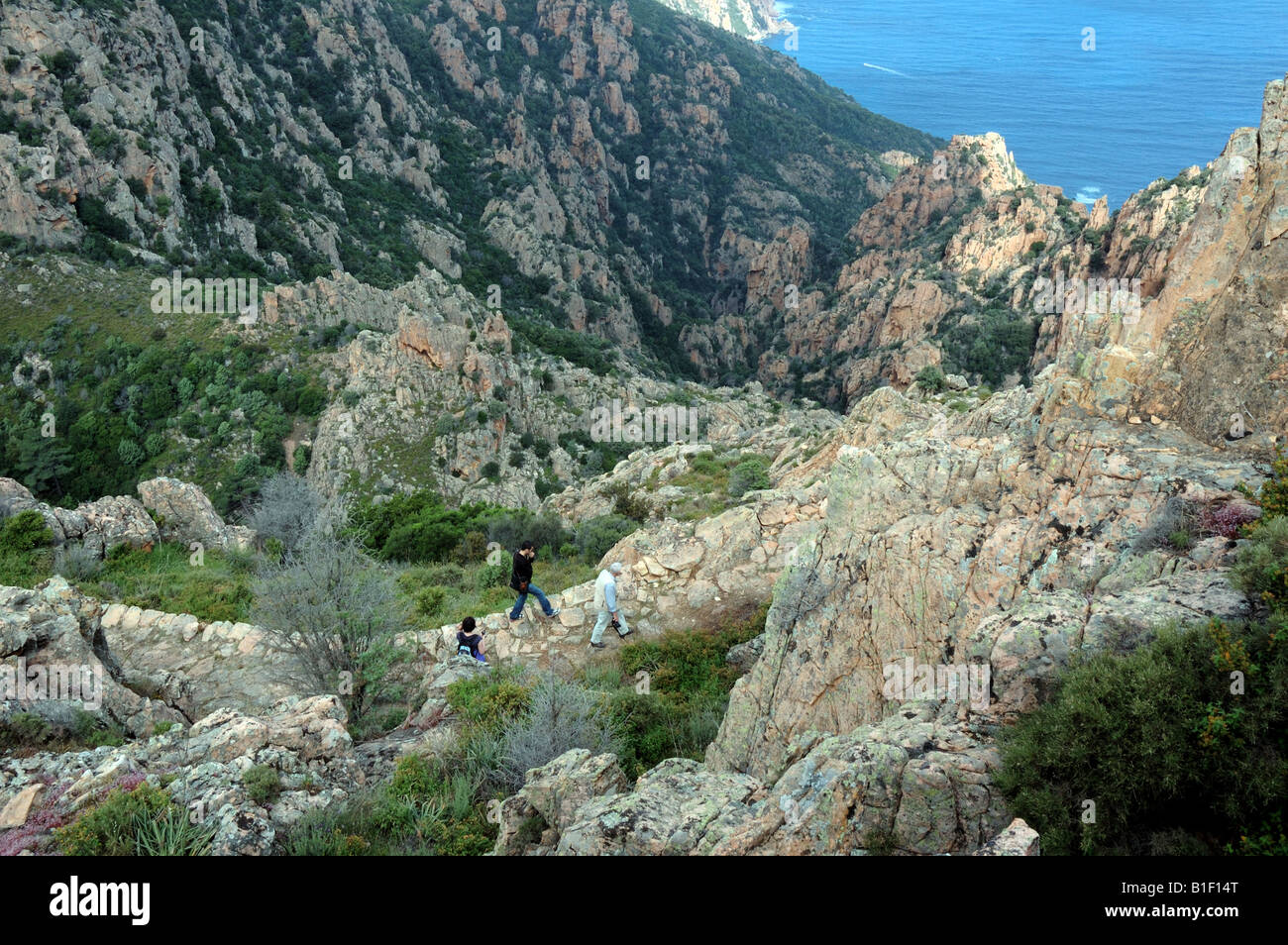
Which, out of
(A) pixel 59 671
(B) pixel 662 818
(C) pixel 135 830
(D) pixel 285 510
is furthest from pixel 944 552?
(D) pixel 285 510

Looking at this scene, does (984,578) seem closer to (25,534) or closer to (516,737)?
(516,737)

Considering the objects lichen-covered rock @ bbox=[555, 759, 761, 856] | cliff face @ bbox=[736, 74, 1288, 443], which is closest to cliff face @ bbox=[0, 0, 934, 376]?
cliff face @ bbox=[736, 74, 1288, 443]

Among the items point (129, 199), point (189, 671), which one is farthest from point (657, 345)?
point (189, 671)

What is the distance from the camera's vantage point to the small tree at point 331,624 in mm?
9359

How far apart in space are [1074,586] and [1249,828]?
2689mm

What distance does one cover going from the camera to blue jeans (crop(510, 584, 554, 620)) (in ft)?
35.5

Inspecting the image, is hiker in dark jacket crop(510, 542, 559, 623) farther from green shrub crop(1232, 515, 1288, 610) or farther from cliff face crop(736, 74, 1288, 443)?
green shrub crop(1232, 515, 1288, 610)

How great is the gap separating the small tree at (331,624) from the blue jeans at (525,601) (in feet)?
6.05

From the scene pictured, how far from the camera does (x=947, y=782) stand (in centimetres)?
409

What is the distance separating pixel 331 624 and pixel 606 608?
150 inches

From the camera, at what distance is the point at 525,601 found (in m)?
11.2

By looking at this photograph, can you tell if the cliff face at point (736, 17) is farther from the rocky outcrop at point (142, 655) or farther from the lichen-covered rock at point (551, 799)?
the lichen-covered rock at point (551, 799)

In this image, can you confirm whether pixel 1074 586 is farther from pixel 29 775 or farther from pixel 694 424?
pixel 694 424

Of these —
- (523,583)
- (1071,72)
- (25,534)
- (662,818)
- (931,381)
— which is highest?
(1071,72)
